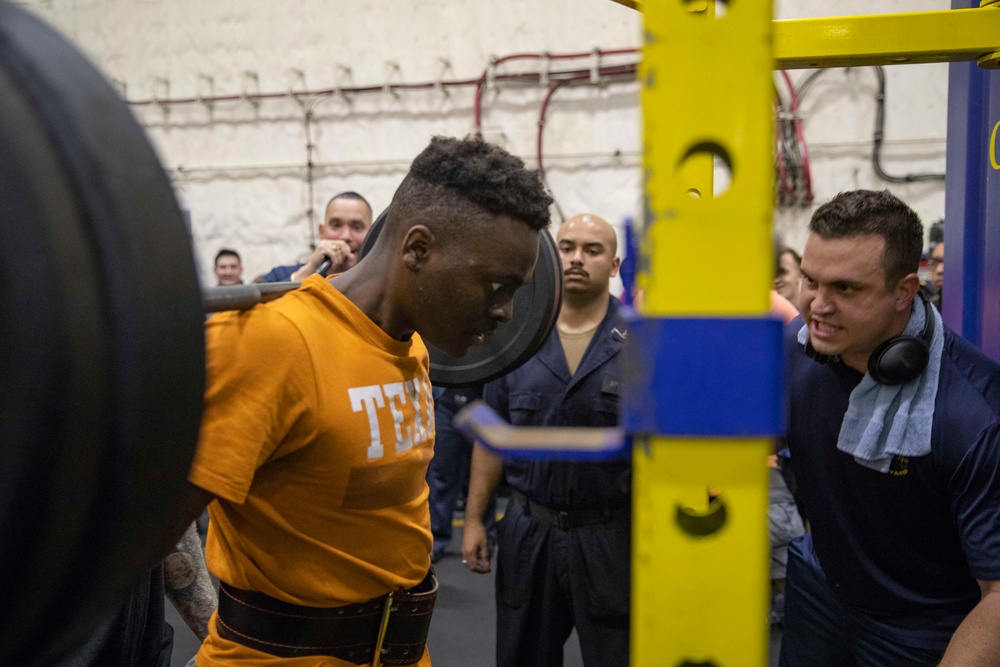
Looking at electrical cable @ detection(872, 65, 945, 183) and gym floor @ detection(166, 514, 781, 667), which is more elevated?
electrical cable @ detection(872, 65, 945, 183)

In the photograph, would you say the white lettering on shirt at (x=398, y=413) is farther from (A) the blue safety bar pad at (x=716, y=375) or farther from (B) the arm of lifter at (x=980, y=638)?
(B) the arm of lifter at (x=980, y=638)

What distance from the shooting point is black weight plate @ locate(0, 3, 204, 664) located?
0.51 m

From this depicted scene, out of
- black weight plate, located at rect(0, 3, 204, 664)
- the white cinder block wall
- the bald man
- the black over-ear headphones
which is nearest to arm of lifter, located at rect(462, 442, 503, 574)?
the bald man

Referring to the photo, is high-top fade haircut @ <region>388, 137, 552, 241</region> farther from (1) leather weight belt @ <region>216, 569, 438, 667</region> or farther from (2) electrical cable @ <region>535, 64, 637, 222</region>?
(2) electrical cable @ <region>535, 64, 637, 222</region>

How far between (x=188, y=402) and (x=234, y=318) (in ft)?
1.31

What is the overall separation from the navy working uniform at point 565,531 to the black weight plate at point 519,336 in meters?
0.48

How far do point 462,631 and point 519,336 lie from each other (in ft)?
5.97

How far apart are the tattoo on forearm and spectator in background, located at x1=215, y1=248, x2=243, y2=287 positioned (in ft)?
12.2

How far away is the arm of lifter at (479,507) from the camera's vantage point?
223 centimetres

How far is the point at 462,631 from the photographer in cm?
300

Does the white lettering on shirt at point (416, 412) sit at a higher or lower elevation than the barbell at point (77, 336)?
lower

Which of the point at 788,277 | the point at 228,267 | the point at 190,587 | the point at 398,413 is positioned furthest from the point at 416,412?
the point at 228,267

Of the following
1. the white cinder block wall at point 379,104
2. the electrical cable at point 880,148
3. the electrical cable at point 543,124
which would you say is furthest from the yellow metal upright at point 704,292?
the electrical cable at point 880,148

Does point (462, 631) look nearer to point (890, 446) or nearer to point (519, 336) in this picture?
point (519, 336)
